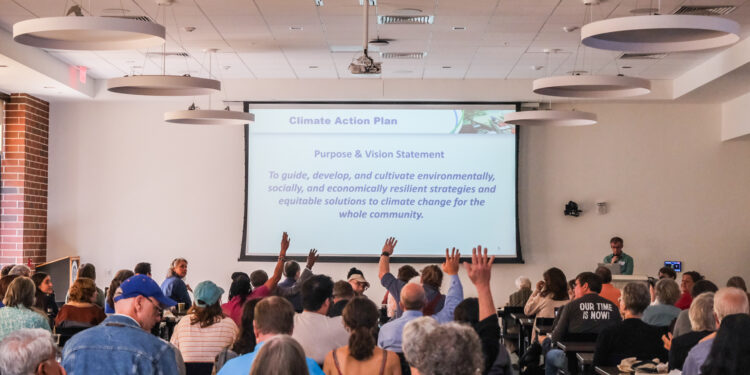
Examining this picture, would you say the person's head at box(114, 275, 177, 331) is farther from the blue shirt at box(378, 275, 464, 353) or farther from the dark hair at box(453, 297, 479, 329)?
the blue shirt at box(378, 275, 464, 353)

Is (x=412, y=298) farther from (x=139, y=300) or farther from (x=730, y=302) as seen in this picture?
(x=139, y=300)

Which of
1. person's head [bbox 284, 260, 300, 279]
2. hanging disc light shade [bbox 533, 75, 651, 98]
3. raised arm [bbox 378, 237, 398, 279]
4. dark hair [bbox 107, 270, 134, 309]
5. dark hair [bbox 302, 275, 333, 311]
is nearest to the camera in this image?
dark hair [bbox 302, 275, 333, 311]

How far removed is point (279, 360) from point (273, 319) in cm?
104

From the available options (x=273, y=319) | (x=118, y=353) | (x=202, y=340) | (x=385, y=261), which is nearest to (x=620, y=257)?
(x=385, y=261)

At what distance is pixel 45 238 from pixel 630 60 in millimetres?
9949

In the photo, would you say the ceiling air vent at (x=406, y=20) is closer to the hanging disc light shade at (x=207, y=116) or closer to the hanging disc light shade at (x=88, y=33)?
the hanging disc light shade at (x=207, y=116)

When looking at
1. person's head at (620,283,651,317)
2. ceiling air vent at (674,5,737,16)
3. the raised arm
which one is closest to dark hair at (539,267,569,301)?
the raised arm

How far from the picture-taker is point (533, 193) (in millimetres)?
14789

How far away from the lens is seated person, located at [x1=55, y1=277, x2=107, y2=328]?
707 centimetres

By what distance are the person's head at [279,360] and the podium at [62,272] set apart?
12.4 metres

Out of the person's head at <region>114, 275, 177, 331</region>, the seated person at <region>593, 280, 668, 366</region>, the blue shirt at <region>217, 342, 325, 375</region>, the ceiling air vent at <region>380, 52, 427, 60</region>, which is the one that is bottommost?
the seated person at <region>593, 280, 668, 366</region>

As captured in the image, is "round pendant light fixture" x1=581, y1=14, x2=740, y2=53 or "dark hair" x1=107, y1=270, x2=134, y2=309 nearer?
"round pendant light fixture" x1=581, y1=14, x2=740, y2=53

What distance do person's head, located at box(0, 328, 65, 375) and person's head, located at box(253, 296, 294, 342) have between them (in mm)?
860

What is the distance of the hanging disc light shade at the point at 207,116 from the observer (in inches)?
472
